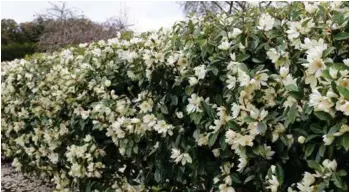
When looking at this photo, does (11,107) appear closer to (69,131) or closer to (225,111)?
(69,131)

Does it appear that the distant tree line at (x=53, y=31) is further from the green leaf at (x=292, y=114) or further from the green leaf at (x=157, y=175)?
the green leaf at (x=292, y=114)

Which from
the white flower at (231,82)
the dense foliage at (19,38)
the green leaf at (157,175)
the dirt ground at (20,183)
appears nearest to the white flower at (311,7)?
the white flower at (231,82)

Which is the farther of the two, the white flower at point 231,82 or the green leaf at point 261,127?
the white flower at point 231,82

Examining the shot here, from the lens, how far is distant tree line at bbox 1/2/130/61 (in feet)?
39.1

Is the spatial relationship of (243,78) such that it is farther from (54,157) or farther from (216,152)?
(54,157)

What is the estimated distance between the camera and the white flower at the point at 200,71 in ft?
6.13

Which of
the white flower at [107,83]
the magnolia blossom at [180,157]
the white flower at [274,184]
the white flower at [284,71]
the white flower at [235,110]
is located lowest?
the magnolia blossom at [180,157]

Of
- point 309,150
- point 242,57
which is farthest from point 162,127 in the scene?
point 309,150

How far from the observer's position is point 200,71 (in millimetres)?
1892

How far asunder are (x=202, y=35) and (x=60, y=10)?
1259 cm

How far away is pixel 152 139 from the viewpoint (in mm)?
2305

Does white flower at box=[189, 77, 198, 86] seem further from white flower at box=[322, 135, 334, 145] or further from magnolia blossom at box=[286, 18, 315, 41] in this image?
white flower at box=[322, 135, 334, 145]

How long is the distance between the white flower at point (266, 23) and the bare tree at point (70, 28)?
980 centimetres

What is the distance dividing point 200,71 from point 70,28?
431 inches
